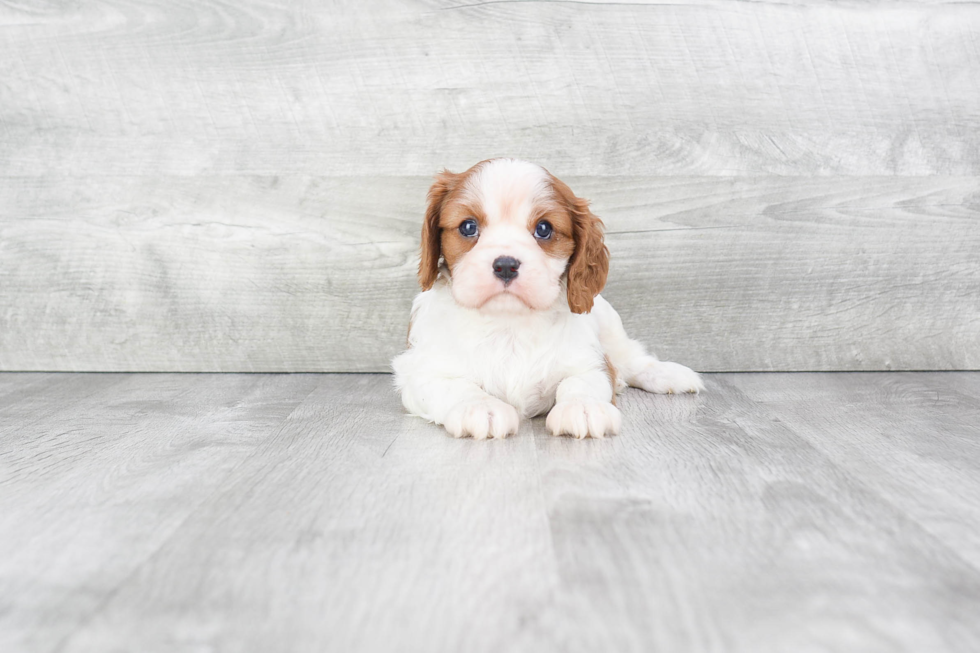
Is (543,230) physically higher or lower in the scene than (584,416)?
higher

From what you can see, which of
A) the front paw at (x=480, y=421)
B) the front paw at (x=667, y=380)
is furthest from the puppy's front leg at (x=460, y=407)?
the front paw at (x=667, y=380)

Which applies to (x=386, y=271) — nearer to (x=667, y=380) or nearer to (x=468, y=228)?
(x=468, y=228)

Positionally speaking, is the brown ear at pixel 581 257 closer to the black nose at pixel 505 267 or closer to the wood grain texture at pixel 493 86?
the black nose at pixel 505 267

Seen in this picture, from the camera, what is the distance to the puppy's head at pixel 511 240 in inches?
71.3

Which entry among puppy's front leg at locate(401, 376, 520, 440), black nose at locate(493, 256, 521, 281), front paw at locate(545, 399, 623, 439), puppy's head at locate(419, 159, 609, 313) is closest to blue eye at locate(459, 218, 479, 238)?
puppy's head at locate(419, 159, 609, 313)

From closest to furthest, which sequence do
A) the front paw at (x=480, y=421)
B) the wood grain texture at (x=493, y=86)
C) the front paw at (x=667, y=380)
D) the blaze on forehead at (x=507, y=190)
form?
the front paw at (x=480, y=421) → the blaze on forehead at (x=507, y=190) → the front paw at (x=667, y=380) → the wood grain texture at (x=493, y=86)

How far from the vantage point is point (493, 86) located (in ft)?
8.66

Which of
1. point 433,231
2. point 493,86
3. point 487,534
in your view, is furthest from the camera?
point 493,86

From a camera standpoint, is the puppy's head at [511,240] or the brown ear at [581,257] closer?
the puppy's head at [511,240]

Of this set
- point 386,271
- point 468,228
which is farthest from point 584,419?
point 386,271

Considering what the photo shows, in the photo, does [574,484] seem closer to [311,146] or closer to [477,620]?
[477,620]

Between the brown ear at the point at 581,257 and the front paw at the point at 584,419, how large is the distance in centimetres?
27

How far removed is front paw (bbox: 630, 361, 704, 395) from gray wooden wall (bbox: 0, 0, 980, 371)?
1.06 ft

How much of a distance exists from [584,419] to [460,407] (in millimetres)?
288
